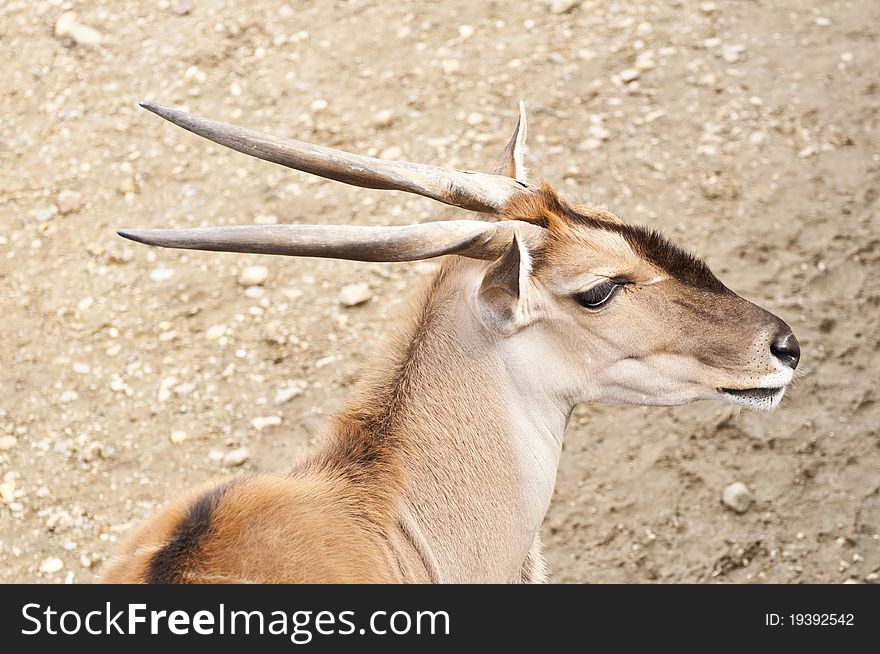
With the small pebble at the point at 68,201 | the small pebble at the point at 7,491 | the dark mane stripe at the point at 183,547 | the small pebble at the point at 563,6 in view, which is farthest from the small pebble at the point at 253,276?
the small pebble at the point at 563,6

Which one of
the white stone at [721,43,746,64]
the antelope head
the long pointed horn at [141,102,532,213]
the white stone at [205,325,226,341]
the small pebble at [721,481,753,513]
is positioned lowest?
the small pebble at [721,481,753,513]

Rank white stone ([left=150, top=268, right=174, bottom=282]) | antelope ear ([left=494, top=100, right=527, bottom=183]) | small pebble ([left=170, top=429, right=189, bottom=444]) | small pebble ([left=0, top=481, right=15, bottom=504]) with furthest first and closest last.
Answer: white stone ([left=150, top=268, right=174, bottom=282]) → small pebble ([left=170, top=429, right=189, bottom=444]) → small pebble ([left=0, top=481, right=15, bottom=504]) → antelope ear ([left=494, top=100, right=527, bottom=183])

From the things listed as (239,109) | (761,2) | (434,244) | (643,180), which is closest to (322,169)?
(434,244)

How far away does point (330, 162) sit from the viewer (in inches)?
132

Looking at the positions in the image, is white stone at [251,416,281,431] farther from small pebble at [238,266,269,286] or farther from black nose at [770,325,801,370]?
black nose at [770,325,801,370]

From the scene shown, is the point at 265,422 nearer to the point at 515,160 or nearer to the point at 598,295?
the point at 515,160

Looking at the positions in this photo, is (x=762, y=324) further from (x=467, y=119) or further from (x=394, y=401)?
(x=467, y=119)

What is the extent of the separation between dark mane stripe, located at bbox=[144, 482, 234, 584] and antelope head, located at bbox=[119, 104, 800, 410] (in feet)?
3.64

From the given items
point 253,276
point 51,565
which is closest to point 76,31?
point 253,276

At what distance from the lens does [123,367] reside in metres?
6.04

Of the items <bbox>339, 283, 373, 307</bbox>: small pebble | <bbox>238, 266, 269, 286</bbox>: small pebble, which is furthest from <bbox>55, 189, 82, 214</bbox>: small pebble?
<bbox>339, 283, 373, 307</bbox>: small pebble

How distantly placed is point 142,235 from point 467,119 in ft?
15.5

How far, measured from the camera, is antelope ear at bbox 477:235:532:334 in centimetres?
325

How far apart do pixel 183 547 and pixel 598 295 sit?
1575 millimetres
